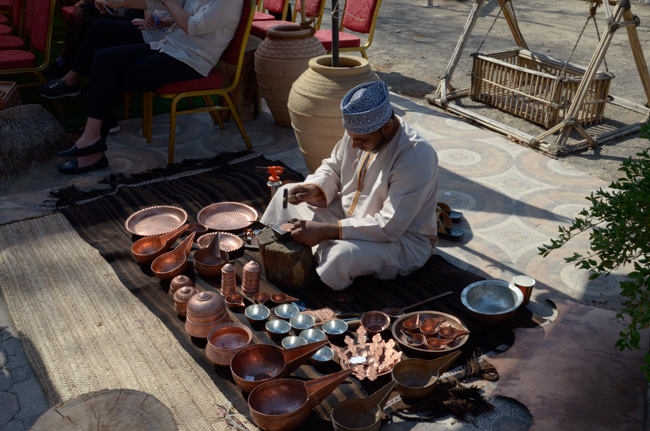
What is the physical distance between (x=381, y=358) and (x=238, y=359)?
0.69 metres

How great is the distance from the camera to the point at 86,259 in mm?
3877

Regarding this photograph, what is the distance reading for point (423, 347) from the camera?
3.05 meters

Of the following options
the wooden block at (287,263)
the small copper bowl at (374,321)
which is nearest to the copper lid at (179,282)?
the wooden block at (287,263)

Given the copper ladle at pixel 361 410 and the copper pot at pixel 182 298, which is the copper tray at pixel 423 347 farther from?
the copper pot at pixel 182 298

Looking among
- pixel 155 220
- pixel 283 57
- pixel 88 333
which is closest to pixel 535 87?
pixel 283 57

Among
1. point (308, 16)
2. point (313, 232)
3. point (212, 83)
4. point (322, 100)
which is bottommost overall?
point (313, 232)

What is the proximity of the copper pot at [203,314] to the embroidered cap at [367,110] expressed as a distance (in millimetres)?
1174

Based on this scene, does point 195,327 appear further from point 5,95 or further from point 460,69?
point 460,69

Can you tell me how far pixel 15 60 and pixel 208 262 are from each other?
10.6 feet

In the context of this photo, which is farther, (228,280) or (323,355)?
(228,280)

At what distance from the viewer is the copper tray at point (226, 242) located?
3.92m

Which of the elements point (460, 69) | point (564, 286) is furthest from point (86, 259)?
point (460, 69)

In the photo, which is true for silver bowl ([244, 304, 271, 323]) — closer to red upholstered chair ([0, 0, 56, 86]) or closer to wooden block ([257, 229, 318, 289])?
wooden block ([257, 229, 318, 289])

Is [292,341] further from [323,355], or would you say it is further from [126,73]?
[126,73]
